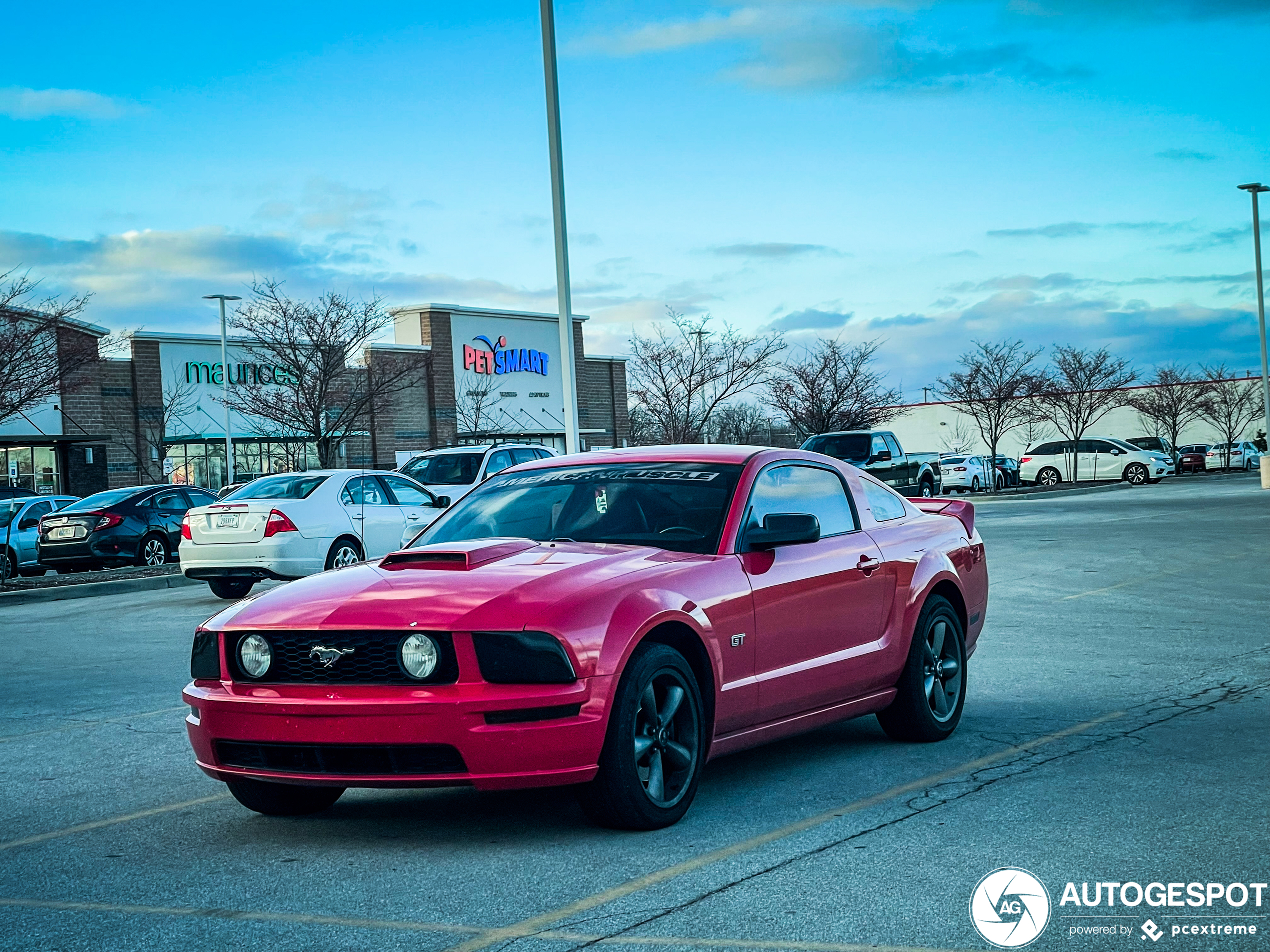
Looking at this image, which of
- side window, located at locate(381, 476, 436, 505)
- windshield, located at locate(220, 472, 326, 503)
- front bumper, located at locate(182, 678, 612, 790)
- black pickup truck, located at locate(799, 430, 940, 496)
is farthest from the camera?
black pickup truck, located at locate(799, 430, 940, 496)

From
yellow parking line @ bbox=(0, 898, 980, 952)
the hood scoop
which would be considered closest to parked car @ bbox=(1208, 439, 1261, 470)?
the hood scoop

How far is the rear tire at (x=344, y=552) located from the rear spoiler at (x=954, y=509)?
31.3 feet

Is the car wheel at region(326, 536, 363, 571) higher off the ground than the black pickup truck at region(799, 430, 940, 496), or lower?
lower

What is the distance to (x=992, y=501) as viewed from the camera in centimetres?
3922

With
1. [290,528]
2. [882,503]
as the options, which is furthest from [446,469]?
[882,503]

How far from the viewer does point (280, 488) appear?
16.8m

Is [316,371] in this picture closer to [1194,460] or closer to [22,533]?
[22,533]

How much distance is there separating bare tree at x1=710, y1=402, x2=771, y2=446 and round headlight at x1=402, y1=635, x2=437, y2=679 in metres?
51.0

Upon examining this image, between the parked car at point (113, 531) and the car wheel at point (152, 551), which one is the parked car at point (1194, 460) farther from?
the car wheel at point (152, 551)

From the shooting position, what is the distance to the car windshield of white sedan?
620cm

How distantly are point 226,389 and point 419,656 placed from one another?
145 ft

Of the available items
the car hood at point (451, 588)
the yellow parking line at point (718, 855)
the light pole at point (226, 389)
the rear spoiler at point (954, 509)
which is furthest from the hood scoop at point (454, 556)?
the light pole at point (226, 389)

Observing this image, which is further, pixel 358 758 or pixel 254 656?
pixel 254 656

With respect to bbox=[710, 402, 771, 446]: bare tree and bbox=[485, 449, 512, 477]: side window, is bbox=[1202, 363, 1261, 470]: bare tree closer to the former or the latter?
bbox=[710, 402, 771, 446]: bare tree
